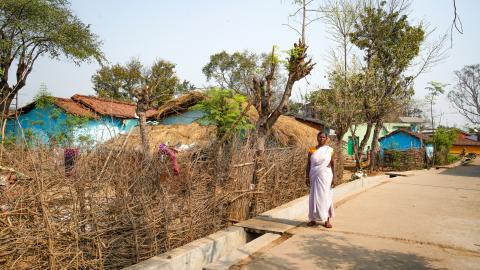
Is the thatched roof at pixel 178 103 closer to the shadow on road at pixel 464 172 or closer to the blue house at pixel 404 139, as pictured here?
the shadow on road at pixel 464 172

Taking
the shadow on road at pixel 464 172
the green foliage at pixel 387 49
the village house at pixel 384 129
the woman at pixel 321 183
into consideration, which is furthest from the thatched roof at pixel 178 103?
the village house at pixel 384 129

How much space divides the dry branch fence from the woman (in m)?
1.31

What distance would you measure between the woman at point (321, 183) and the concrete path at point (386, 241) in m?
0.25

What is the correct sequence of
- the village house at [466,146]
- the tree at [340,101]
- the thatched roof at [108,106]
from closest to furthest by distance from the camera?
the tree at [340,101]
the thatched roof at [108,106]
the village house at [466,146]

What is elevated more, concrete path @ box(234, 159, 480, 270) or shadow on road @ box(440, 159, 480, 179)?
shadow on road @ box(440, 159, 480, 179)

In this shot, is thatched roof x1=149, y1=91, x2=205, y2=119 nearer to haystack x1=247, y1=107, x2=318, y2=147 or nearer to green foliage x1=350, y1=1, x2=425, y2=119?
haystack x1=247, y1=107, x2=318, y2=147

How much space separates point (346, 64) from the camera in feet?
61.7

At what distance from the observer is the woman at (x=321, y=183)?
242 inches

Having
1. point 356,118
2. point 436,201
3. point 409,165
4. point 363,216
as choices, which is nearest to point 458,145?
point 409,165

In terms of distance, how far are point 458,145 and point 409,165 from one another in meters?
31.9

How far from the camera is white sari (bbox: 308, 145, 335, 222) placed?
20.2 ft

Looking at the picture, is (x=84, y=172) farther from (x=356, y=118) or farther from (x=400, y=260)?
(x=356, y=118)

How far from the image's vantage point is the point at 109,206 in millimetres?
4324

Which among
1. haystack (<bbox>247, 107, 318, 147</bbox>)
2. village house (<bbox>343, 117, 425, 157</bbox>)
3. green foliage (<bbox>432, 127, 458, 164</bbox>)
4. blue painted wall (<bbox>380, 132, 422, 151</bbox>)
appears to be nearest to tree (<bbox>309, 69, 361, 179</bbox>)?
haystack (<bbox>247, 107, 318, 147</bbox>)
